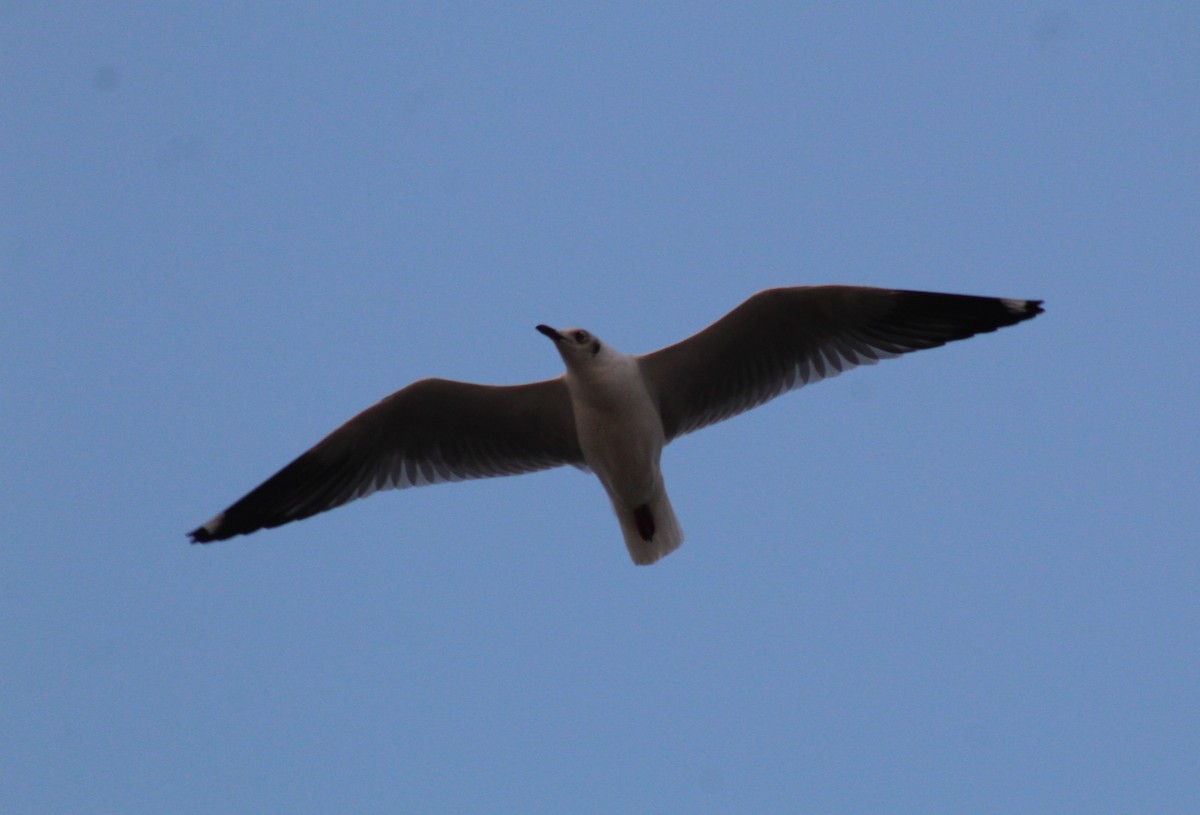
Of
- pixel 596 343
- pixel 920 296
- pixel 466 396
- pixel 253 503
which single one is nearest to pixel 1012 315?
pixel 920 296

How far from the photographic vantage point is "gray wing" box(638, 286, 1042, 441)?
8.73 m

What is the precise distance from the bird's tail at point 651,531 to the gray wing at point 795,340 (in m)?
0.49

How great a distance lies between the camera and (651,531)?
355 inches

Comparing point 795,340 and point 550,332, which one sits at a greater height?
point 550,332

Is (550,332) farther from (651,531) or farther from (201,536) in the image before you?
(201,536)

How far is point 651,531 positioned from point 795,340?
1.31 m

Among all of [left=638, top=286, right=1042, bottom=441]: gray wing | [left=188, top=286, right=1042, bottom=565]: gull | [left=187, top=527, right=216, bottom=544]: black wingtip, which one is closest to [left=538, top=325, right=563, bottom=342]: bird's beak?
[left=188, top=286, right=1042, bottom=565]: gull

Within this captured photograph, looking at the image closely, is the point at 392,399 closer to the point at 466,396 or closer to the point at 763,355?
the point at 466,396

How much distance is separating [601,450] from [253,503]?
212cm

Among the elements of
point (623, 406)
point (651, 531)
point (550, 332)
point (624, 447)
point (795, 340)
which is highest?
point (550, 332)

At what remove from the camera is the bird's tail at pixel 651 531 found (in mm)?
8992

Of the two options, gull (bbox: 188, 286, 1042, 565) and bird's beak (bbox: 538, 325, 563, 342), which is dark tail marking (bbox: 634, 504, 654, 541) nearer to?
gull (bbox: 188, 286, 1042, 565)

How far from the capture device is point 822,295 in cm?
872

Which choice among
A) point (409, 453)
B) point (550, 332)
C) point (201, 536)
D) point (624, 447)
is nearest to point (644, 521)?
point (624, 447)
